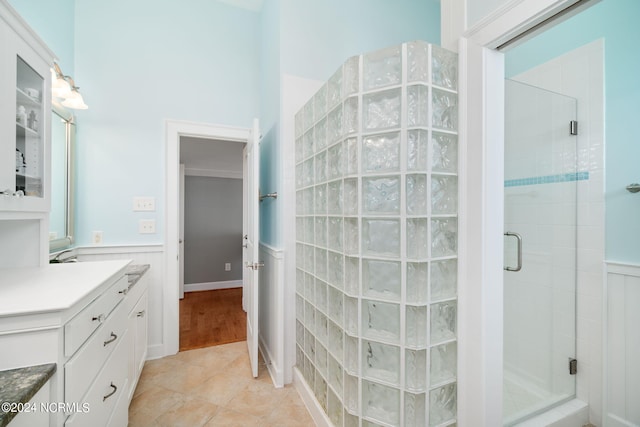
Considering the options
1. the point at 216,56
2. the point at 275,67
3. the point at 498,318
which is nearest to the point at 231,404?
the point at 498,318

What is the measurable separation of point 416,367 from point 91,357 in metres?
1.25

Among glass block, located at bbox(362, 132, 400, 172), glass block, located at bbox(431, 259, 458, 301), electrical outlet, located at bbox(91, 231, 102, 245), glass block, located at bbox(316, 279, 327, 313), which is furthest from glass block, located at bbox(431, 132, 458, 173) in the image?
electrical outlet, located at bbox(91, 231, 102, 245)

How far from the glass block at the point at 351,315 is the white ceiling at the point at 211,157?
106 inches

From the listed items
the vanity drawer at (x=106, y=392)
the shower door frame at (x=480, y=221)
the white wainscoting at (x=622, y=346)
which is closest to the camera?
the vanity drawer at (x=106, y=392)

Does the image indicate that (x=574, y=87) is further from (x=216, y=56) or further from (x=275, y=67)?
(x=216, y=56)

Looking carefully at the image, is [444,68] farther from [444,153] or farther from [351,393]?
[351,393]

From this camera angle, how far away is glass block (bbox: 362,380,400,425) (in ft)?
3.75

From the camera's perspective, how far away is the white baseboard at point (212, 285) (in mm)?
4426

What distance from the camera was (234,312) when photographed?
346 cm

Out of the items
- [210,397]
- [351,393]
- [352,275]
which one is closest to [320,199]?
[352,275]

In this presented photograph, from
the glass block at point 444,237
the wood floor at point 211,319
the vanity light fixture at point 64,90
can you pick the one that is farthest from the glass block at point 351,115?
the wood floor at point 211,319

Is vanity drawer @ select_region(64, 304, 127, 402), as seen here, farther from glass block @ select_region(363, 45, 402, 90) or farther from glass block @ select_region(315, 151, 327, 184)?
glass block @ select_region(363, 45, 402, 90)

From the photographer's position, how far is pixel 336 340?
1375 mm

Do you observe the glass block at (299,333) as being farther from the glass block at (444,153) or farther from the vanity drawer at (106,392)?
the glass block at (444,153)
